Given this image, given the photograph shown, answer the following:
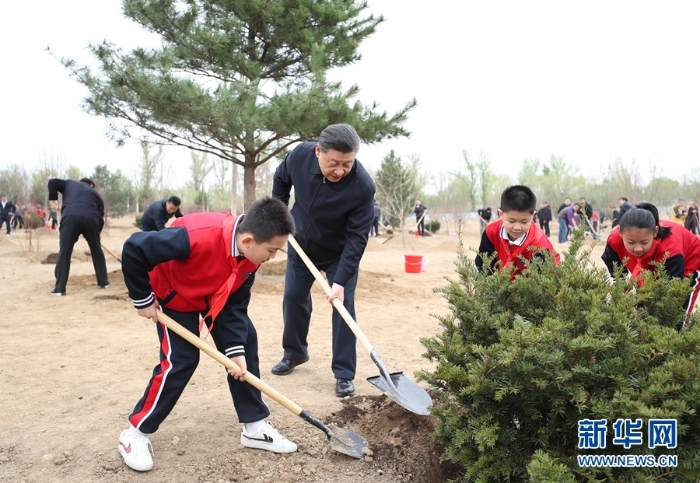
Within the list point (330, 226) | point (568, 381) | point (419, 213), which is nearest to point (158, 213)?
point (330, 226)

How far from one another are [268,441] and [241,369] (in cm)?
44

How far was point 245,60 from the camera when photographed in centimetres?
849

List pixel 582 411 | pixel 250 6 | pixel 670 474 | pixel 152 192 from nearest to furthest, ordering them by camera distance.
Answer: pixel 670 474, pixel 582 411, pixel 250 6, pixel 152 192

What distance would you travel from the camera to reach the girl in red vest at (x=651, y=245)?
3.88m

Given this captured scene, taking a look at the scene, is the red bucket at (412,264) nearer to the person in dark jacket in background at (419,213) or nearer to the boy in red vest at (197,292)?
Result: the boy in red vest at (197,292)

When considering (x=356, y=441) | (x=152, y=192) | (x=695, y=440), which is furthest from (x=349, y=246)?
(x=152, y=192)

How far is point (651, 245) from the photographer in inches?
159

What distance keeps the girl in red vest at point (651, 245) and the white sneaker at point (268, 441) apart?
2.36 meters

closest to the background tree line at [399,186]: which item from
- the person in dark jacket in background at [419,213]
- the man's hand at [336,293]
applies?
the person in dark jacket in background at [419,213]

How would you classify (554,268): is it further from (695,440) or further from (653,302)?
(695,440)

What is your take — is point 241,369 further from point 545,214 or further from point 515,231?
point 545,214

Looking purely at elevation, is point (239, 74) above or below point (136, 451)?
above

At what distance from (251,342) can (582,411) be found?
177 centimetres

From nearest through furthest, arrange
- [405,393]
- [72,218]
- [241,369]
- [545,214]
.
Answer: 1. [241,369]
2. [405,393]
3. [72,218]
4. [545,214]
